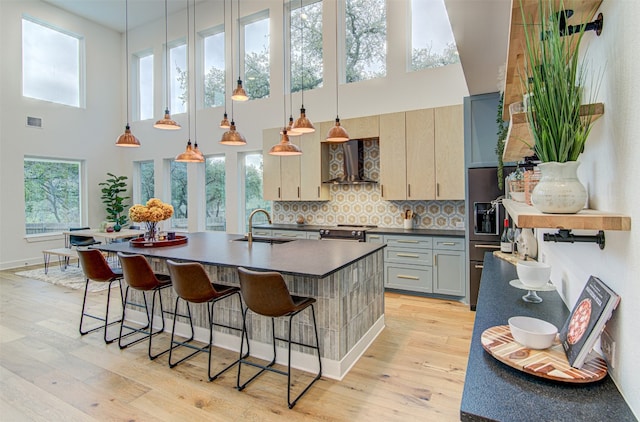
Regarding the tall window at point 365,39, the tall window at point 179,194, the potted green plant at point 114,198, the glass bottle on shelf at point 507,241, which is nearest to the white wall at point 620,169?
the glass bottle on shelf at point 507,241

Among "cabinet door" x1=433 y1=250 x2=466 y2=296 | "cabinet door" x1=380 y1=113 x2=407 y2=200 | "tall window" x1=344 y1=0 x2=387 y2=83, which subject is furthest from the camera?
"tall window" x1=344 y1=0 x2=387 y2=83

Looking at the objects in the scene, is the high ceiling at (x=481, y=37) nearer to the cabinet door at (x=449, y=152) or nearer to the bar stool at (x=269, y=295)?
the cabinet door at (x=449, y=152)

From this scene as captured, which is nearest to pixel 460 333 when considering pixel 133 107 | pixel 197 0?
pixel 197 0

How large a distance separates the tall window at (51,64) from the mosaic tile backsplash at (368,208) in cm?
595

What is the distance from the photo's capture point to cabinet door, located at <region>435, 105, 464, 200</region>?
451cm

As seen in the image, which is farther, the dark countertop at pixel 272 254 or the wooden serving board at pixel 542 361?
the dark countertop at pixel 272 254

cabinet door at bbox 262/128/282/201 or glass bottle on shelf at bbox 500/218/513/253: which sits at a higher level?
cabinet door at bbox 262/128/282/201

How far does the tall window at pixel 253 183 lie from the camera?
6.83 meters

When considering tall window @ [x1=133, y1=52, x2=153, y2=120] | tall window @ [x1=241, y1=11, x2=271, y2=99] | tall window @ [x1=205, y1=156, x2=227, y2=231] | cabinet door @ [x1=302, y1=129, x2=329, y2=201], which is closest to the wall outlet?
cabinet door @ [x1=302, y1=129, x2=329, y2=201]

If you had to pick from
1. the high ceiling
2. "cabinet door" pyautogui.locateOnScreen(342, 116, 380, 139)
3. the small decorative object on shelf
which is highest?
the high ceiling

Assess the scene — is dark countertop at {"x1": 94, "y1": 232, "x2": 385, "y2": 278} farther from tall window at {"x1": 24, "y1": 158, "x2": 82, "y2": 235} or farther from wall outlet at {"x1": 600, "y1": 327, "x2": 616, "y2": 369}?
tall window at {"x1": 24, "y1": 158, "x2": 82, "y2": 235}

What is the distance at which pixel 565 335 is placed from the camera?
114 centimetres

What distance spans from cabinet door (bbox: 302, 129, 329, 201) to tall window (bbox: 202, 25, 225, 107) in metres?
2.79

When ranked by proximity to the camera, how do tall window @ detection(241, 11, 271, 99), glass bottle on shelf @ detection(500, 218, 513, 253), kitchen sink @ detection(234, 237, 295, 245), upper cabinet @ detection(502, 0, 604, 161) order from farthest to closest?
tall window @ detection(241, 11, 271, 99) → kitchen sink @ detection(234, 237, 295, 245) → glass bottle on shelf @ detection(500, 218, 513, 253) → upper cabinet @ detection(502, 0, 604, 161)
